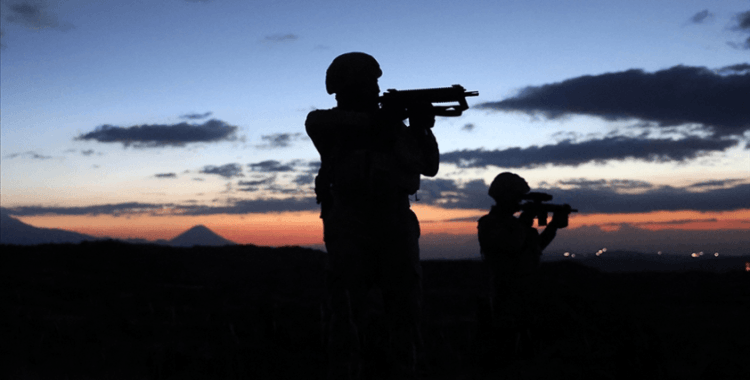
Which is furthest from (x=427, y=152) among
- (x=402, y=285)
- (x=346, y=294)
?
(x=346, y=294)

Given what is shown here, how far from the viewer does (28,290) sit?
48.1ft

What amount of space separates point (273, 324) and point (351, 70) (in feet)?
19.1

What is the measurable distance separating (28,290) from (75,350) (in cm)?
861


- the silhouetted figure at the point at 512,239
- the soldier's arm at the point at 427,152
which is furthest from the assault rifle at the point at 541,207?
the soldier's arm at the point at 427,152

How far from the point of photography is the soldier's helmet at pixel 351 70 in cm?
478

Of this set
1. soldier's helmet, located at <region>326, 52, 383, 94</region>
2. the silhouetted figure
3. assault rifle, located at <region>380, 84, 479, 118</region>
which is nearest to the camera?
assault rifle, located at <region>380, 84, 479, 118</region>

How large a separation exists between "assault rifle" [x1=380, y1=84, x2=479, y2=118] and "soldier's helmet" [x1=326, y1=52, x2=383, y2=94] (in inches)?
11.4

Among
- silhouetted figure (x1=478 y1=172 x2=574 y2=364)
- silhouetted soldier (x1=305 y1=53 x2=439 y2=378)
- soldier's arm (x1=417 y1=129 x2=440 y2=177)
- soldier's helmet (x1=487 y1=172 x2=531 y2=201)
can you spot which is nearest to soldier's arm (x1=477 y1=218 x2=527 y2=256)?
silhouetted figure (x1=478 y1=172 x2=574 y2=364)

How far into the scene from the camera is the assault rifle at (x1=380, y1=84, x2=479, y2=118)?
455cm

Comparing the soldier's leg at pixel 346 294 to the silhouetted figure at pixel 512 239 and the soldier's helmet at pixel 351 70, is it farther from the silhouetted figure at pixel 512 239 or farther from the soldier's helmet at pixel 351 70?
the silhouetted figure at pixel 512 239

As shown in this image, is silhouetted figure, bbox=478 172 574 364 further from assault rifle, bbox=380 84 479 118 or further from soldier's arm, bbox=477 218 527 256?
assault rifle, bbox=380 84 479 118

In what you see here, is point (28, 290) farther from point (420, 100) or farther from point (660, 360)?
point (660, 360)

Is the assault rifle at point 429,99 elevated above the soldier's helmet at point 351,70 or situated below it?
below

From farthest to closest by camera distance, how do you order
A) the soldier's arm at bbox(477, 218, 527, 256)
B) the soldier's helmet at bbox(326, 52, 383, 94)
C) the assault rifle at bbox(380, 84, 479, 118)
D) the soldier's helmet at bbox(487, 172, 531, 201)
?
1. the soldier's helmet at bbox(487, 172, 531, 201)
2. the soldier's arm at bbox(477, 218, 527, 256)
3. the soldier's helmet at bbox(326, 52, 383, 94)
4. the assault rifle at bbox(380, 84, 479, 118)
